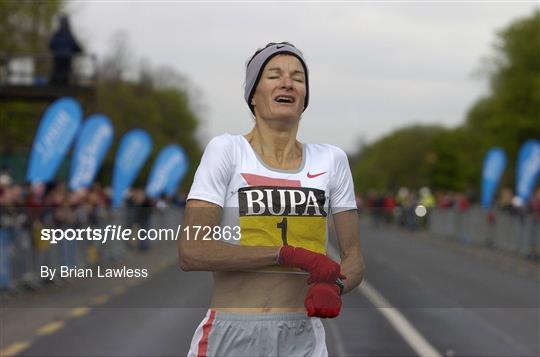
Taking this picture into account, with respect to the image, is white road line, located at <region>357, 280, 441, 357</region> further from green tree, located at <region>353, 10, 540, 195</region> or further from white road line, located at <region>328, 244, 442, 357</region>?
green tree, located at <region>353, 10, 540, 195</region>

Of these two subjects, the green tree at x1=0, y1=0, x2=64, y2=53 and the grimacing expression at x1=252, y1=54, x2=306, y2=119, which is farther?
the green tree at x1=0, y1=0, x2=64, y2=53

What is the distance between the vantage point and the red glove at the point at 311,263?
135 inches

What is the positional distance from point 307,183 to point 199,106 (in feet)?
453

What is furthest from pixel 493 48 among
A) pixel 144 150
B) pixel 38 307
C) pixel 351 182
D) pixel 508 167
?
pixel 351 182

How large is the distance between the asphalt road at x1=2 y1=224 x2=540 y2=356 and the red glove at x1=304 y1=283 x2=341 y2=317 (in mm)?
3585

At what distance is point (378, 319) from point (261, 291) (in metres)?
11.4

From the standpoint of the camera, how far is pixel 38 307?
1619 centimetres

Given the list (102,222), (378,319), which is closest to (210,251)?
(378,319)

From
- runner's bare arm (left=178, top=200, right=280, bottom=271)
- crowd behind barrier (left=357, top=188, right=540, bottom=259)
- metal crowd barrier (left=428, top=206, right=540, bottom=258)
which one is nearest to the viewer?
runner's bare arm (left=178, top=200, right=280, bottom=271)

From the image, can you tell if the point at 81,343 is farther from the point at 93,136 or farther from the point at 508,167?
the point at 508,167

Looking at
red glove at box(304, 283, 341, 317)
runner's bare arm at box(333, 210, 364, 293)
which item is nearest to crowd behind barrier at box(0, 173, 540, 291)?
runner's bare arm at box(333, 210, 364, 293)

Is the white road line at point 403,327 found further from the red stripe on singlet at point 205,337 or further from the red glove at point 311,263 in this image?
the red glove at point 311,263

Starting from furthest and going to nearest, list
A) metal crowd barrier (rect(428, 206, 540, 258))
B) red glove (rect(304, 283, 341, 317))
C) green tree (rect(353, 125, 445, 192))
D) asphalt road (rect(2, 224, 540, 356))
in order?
green tree (rect(353, 125, 445, 192)) → metal crowd barrier (rect(428, 206, 540, 258)) → asphalt road (rect(2, 224, 540, 356)) → red glove (rect(304, 283, 341, 317))

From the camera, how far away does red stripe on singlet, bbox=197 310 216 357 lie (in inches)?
146
